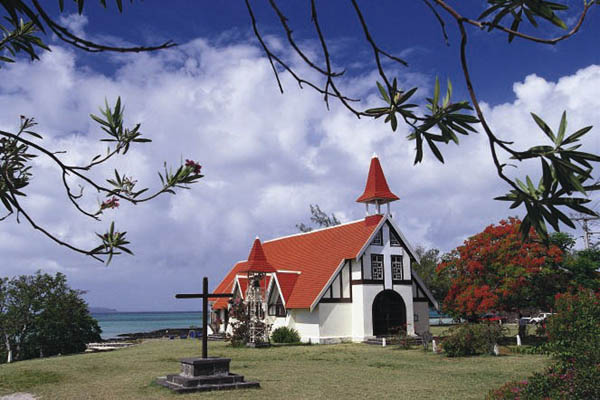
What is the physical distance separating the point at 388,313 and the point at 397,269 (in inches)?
108

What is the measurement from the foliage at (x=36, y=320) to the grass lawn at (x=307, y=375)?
30.1 feet

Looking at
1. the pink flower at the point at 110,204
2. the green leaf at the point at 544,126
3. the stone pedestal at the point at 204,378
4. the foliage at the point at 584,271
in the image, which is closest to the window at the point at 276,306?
the foliage at the point at 584,271

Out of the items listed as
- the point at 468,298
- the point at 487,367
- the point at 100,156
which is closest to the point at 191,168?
the point at 100,156

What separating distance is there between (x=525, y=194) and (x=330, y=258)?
29955mm

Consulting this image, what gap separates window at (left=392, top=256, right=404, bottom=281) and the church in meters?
0.04

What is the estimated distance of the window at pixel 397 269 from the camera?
A: 31281 millimetres

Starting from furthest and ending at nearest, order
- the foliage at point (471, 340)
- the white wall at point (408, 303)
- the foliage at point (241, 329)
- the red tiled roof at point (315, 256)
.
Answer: the white wall at point (408, 303) < the red tiled roof at point (315, 256) < the foliage at point (241, 329) < the foliage at point (471, 340)

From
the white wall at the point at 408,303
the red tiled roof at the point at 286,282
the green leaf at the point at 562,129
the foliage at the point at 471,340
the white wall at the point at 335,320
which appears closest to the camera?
the green leaf at the point at 562,129

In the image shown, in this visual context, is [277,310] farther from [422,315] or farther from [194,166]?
[194,166]

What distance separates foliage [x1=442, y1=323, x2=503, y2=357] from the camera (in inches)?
835

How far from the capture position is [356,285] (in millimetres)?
30297

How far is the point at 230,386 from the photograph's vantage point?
13711 mm

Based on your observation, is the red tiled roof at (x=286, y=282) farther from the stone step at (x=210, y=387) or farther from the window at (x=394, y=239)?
the stone step at (x=210, y=387)

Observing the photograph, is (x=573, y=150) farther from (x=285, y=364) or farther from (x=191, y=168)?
(x=285, y=364)
